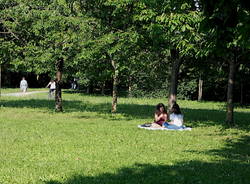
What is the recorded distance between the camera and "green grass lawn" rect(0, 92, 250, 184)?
7.85m

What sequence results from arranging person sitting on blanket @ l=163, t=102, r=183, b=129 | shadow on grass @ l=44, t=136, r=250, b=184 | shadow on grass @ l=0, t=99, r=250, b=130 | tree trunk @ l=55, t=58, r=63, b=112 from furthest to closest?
1. tree trunk @ l=55, t=58, r=63, b=112
2. shadow on grass @ l=0, t=99, r=250, b=130
3. person sitting on blanket @ l=163, t=102, r=183, b=129
4. shadow on grass @ l=44, t=136, r=250, b=184

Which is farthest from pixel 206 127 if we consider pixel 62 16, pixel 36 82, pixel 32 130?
pixel 36 82

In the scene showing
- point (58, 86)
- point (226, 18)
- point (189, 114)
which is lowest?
point (189, 114)

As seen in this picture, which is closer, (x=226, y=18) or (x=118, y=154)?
(x=226, y=18)

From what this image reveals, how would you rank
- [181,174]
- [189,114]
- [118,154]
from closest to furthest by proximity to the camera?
[181,174] < [118,154] < [189,114]

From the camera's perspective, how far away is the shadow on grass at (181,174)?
755 cm

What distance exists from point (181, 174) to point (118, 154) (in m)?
2.39

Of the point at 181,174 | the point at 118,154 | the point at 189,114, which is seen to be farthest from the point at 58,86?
the point at 181,174

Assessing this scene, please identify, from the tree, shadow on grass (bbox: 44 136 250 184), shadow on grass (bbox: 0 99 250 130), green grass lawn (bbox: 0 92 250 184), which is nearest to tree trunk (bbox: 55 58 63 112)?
shadow on grass (bbox: 0 99 250 130)

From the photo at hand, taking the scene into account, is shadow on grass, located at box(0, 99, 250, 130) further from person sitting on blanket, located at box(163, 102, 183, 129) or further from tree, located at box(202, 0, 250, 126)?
tree, located at box(202, 0, 250, 126)

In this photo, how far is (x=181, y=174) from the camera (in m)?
8.09

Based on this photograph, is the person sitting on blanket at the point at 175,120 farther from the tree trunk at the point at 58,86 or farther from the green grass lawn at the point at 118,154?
the tree trunk at the point at 58,86

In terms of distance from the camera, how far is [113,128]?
50.4 ft

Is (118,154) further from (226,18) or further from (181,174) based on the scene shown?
(226,18)
